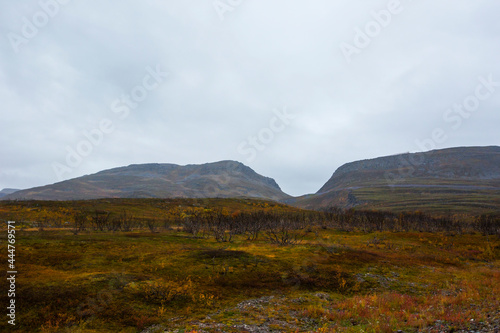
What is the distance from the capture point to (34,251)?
24016 mm

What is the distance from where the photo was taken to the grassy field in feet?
42.5

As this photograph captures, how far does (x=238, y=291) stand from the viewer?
63.8 feet

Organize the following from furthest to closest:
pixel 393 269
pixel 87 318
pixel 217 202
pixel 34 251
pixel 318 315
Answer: pixel 217 202, pixel 393 269, pixel 34 251, pixel 318 315, pixel 87 318

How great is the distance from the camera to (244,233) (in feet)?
183

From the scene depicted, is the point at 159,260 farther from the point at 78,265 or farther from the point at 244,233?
the point at 244,233

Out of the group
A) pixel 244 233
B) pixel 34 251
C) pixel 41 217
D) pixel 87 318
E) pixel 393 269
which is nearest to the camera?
pixel 87 318

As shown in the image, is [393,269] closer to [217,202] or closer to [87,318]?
[87,318]

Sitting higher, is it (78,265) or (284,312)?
(78,265)

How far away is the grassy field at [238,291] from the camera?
42.5 feet

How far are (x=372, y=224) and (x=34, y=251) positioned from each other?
7596cm

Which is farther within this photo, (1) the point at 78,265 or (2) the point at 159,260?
(2) the point at 159,260

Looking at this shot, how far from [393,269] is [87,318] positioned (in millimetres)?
29068

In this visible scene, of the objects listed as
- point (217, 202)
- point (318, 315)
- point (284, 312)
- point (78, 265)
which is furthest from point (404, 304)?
point (217, 202)

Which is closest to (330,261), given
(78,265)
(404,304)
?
(404,304)
